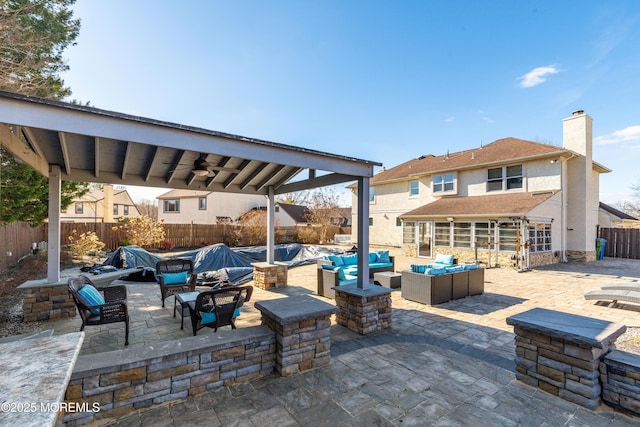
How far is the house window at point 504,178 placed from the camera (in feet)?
48.1

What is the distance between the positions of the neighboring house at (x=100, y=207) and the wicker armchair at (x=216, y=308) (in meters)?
26.5

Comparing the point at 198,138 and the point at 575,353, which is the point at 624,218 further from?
the point at 198,138

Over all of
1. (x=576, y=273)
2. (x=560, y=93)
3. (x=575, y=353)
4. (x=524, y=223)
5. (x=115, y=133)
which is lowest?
(x=576, y=273)

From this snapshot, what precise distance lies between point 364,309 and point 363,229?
1345 millimetres

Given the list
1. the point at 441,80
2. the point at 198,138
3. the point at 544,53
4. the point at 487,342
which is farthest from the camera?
the point at 441,80

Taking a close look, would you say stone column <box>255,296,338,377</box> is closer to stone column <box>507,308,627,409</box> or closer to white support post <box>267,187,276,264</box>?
stone column <box>507,308,627,409</box>

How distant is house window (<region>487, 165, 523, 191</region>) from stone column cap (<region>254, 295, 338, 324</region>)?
1495cm

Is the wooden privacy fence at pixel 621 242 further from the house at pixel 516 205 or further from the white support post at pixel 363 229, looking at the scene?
the white support post at pixel 363 229

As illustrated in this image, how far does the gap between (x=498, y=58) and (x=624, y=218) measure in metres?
18.5

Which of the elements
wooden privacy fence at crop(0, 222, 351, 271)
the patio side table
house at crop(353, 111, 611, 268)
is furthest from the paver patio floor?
wooden privacy fence at crop(0, 222, 351, 271)

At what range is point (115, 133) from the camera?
3.06 metres

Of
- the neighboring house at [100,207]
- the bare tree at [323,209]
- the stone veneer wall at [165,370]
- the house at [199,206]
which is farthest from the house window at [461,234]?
the neighboring house at [100,207]

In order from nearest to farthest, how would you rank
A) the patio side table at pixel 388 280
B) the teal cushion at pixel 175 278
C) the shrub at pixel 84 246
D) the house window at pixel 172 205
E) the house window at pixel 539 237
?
the teal cushion at pixel 175 278
the patio side table at pixel 388 280
the house window at pixel 539 237
the shrub at pixel 84 246
the house window at pixel 172 205

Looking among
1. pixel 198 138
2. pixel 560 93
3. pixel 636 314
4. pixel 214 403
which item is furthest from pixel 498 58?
pixel 214 403
